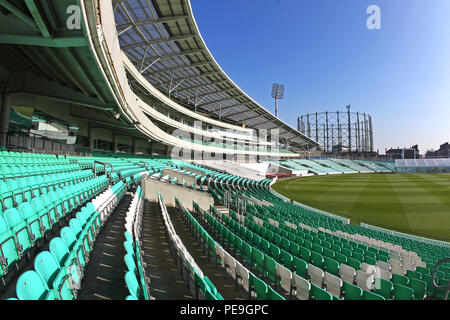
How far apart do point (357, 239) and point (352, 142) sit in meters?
92.2

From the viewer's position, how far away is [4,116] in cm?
1389

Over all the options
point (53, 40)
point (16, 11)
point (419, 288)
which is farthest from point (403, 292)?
point (16, 11)

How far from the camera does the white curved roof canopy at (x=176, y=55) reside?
56.9 ft

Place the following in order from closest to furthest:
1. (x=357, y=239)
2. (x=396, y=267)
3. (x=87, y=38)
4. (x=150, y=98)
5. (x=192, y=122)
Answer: (x=396, y=267) < (x=87, y=38) < (x=357, y=239) < (x=150, y=98) < (x=192, y=122)

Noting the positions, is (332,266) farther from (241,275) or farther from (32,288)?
(32,288)

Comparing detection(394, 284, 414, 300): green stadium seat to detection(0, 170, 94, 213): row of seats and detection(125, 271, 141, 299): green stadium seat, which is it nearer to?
detection(125, 271, 141, 299): green stadium seat

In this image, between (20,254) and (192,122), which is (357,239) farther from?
(192,122)

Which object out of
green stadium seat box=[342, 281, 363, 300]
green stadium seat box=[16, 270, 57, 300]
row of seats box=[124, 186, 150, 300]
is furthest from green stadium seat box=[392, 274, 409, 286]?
green stadium seat box=[16, 270, 57, 300]

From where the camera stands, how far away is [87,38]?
6.89 m

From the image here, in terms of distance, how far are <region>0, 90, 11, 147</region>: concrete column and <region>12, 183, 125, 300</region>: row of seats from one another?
44.7 feet

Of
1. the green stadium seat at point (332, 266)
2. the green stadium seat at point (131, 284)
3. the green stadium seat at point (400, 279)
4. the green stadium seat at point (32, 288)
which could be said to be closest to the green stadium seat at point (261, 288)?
the green stadium seat at point (131, 284)

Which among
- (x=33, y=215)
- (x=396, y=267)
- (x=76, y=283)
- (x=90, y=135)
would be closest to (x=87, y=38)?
(x=33, y=215)

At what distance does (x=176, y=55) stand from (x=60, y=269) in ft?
78.6

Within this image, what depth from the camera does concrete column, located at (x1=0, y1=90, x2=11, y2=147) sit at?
13738 mm
